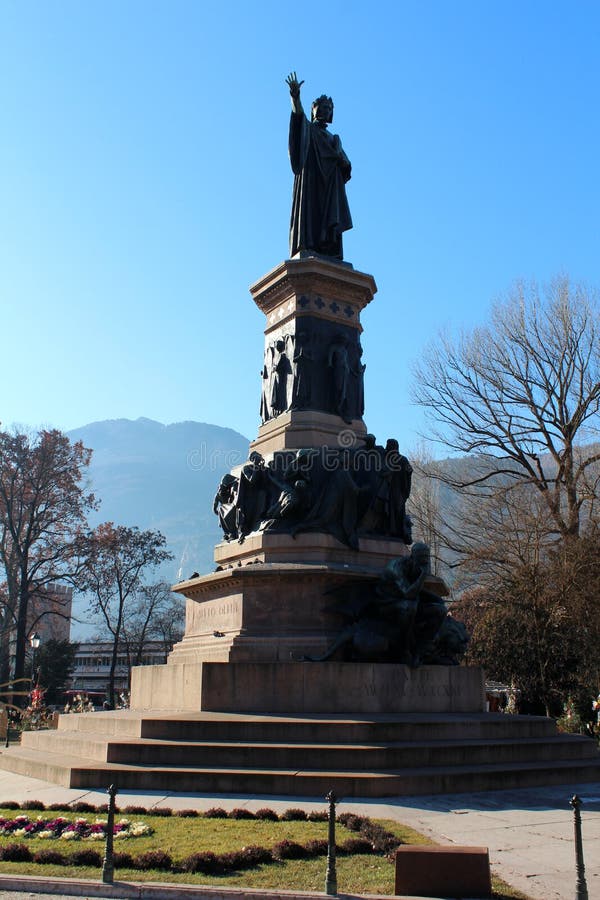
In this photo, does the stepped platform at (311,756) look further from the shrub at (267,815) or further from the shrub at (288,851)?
the shrub at (288,851)

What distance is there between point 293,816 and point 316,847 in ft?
4.86

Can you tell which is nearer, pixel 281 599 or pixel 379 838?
pixel 379 838

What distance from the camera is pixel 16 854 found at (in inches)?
334

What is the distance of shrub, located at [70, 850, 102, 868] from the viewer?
8289mm

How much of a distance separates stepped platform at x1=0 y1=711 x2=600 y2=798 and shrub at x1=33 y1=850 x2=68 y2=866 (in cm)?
384

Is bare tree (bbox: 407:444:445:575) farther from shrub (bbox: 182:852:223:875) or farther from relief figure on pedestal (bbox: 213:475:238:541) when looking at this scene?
shrub (bbox: 182:852:223:875)

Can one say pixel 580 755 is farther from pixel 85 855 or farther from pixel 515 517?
pixel 515 517

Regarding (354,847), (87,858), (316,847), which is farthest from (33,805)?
(354,847)

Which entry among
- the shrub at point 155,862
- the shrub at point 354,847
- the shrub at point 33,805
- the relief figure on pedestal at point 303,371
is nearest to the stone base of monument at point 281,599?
the relief figure on pedestal at point 303,371

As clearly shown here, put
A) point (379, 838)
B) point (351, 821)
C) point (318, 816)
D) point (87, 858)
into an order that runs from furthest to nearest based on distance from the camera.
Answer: point (318, 816), point (351, 821), point (379, 838), point (87, 858)

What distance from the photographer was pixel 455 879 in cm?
743

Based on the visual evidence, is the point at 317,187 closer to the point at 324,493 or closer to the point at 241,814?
the point at 324,493

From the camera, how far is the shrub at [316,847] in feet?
28.6

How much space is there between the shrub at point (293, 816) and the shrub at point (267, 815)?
8cm
